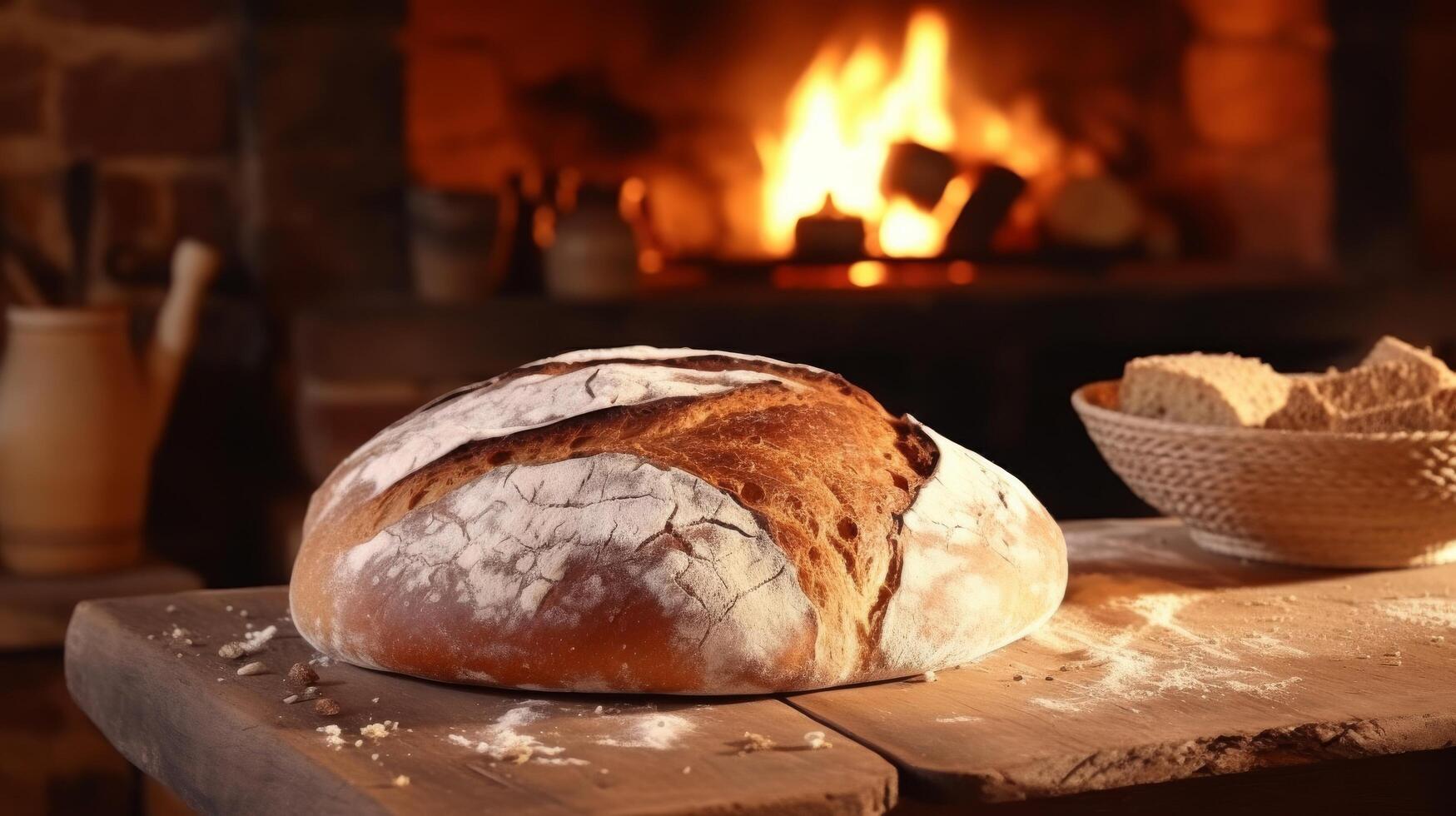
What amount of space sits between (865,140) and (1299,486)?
6.64ft

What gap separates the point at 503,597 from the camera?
1024mm

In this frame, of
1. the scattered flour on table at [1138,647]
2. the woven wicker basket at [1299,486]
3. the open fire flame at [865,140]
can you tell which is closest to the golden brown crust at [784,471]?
the scattered flour on table at [1138,647]

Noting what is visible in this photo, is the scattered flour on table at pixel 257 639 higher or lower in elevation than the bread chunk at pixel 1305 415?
lower

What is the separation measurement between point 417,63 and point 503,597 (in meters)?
2.17

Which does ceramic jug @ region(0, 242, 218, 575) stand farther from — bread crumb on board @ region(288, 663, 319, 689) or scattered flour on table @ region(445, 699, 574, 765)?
scattered flour on table @ region(445, 699, 574, 765)

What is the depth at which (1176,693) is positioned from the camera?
104 centimetres

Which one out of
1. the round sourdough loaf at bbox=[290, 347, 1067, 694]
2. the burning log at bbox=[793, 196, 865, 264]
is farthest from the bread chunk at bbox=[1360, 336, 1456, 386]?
the burning log at bbox=[793, 196, 865, 264]

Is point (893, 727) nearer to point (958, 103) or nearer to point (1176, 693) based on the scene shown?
point (1176, 693)

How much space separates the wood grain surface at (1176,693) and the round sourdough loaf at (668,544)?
1.8 inches

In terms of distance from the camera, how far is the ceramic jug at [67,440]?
2.39 meters

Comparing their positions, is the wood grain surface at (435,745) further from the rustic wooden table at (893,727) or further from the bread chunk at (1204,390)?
the bread chunk at (1204,390)

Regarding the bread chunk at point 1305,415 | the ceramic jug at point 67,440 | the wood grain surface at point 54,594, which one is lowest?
the wood grain surface at point 54,594

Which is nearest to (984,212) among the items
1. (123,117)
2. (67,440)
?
(123,117)

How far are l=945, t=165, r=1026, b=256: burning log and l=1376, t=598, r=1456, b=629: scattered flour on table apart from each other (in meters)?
1.97
